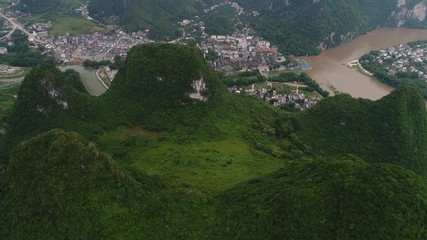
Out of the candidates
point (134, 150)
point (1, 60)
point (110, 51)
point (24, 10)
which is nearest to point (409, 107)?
point (134, 150)

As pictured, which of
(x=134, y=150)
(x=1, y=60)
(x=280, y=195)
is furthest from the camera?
(x=1, y=60)

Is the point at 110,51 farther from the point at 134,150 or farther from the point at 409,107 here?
the point at 409,107

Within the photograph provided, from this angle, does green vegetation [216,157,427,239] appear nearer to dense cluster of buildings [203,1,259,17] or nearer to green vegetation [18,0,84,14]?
dense cluster of buildings [203,1,259,17]

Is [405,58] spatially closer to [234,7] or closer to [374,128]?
[234,7]

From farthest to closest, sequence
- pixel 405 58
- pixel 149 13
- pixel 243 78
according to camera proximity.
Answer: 1. pixel 149 13
2. pixel 405 58
3. pixel 243 78

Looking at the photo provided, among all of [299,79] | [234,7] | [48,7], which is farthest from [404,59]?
[48,7]

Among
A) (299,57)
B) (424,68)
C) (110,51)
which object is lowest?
(110,51)
